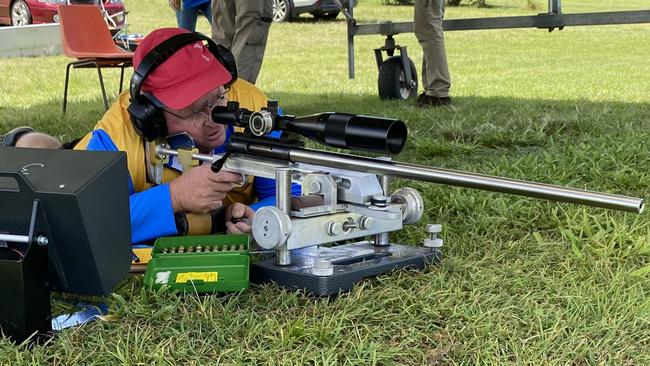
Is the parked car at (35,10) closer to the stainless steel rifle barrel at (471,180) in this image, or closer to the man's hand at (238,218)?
the man's hand at (238,218)

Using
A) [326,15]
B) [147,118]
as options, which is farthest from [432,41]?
[326,15]

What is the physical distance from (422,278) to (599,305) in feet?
1.68

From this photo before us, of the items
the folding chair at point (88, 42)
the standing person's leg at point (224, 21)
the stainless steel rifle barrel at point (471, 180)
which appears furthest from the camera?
the folding chair at point (88, 42)

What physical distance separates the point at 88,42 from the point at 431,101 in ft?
10.2

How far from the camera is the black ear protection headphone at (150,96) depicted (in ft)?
7.98

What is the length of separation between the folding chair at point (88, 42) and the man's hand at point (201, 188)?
14.1 feet

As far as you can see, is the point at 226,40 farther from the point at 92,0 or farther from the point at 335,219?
the point at 92,0

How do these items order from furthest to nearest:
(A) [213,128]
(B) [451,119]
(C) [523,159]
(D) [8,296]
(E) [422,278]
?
(B) [451,119] → (C) [523,159] → (A) [213,128] → (E) [422,278] → (D) [8,296]

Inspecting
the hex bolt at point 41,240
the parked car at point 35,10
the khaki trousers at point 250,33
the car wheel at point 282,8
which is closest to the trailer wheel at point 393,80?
the khaki trousers at point 250,33

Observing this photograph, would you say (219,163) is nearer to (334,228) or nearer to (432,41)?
(334,228)

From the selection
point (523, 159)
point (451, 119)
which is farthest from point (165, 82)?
point (451, 119)

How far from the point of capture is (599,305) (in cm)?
216

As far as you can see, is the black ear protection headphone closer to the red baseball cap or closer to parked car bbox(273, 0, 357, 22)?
the red baseball cap

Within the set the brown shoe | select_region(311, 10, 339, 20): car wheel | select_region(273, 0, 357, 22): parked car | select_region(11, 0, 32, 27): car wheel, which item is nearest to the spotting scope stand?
the brown shoe
